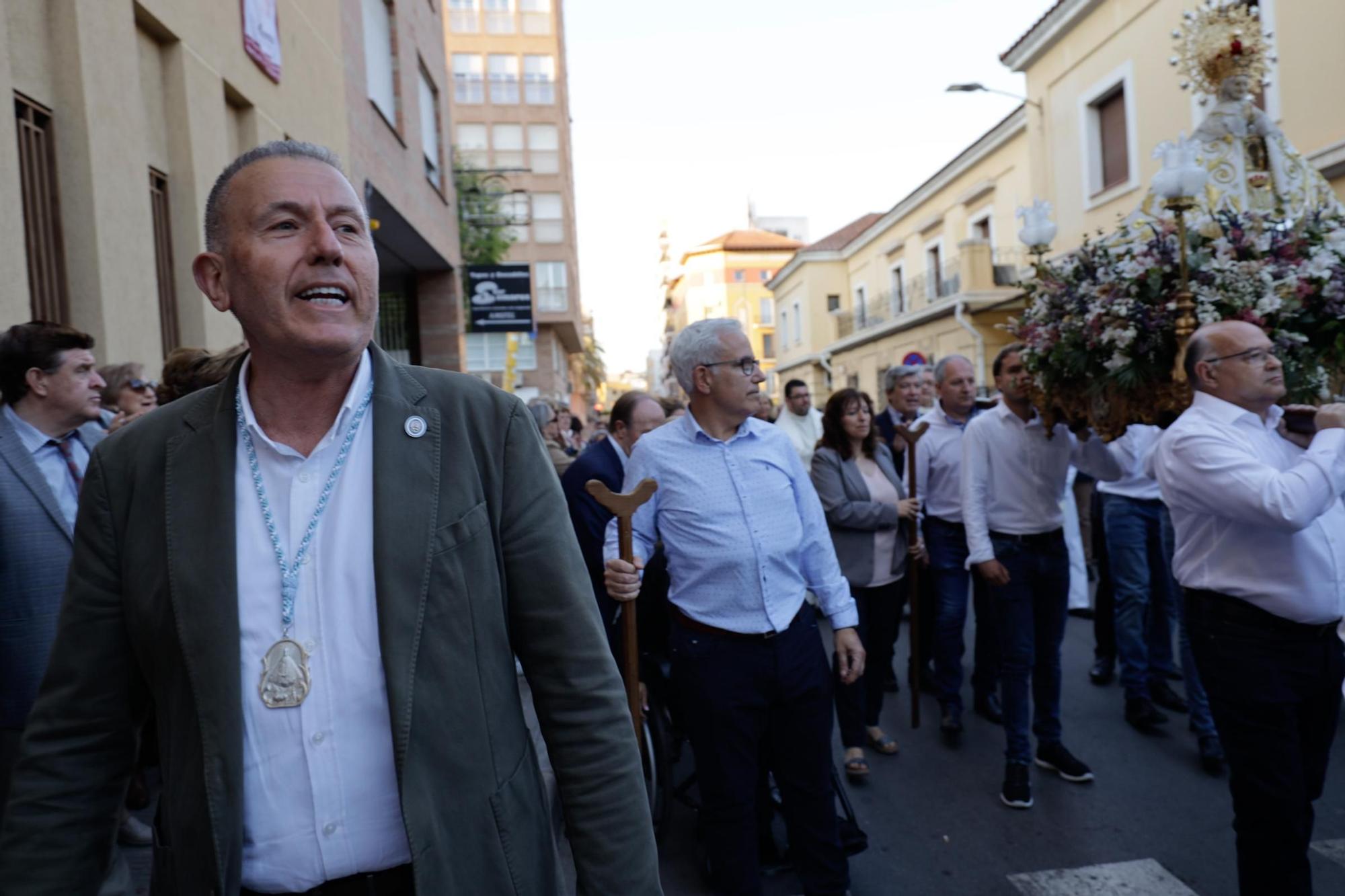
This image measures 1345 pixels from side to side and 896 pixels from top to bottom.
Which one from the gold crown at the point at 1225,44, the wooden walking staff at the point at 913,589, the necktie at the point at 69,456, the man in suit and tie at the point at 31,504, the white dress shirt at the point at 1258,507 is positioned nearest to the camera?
the white dress shirt at the point at 1258,507

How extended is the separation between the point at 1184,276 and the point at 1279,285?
342mm

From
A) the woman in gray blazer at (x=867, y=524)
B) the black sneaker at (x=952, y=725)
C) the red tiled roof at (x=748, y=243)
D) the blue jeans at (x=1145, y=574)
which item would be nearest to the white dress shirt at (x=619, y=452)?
the woman in gray blazer at (x=867, y=524)

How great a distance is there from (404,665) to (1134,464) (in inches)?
195

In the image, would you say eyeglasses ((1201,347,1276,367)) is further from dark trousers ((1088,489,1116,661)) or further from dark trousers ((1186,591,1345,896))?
dark trousers ((1088,489,1116,661))

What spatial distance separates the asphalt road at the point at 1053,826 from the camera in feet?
12.5

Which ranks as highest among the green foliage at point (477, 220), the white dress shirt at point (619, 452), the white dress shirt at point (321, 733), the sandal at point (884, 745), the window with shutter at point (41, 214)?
the green foliage at point (477, 220)

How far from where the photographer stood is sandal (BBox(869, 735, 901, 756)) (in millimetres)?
5316

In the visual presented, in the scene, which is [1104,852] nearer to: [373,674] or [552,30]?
[373,674]

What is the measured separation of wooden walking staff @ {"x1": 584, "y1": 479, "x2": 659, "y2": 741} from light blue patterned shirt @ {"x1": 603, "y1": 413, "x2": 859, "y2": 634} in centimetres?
14

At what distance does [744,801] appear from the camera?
344 centimetres

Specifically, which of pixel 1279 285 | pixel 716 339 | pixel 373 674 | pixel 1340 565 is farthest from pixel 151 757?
pixel 1279 285

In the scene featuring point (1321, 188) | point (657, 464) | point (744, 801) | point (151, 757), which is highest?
point (1321, 188)

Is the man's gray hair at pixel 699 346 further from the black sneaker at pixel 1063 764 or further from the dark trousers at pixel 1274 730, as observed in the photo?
the black sneaker at pixel 1063 764

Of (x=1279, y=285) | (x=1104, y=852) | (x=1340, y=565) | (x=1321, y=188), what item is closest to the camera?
(x=1340, y=565)
